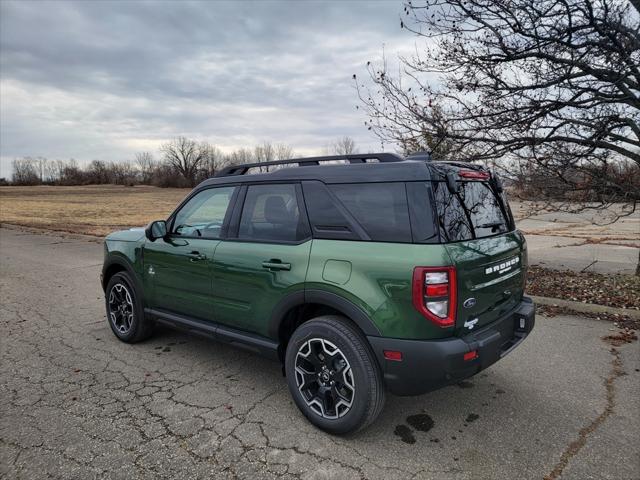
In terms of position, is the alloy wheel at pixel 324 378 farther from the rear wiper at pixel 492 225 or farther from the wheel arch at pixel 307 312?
the rear wiper at pixel 492 225

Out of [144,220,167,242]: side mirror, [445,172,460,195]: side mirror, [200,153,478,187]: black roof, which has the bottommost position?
[144,220,167,242]: side mirror

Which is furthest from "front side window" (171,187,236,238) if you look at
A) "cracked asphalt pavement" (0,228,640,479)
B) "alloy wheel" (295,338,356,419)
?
"alloy wheel" (295,338,356,419)

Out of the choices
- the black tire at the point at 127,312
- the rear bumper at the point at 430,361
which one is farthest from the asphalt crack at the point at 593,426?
the black tire at the point at 127,312

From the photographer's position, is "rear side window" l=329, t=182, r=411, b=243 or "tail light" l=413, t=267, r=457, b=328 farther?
"rear side window" l=329, t=182, r=411, b=243

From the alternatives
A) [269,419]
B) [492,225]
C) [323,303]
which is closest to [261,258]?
[323,303]

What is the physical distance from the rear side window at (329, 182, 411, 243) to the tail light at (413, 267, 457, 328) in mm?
245

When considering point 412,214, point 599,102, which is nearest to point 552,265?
point 599,102

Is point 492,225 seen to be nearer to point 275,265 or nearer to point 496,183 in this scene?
point 496,183

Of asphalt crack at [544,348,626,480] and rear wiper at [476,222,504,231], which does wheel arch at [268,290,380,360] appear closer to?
rear wiper at [476,222,504,231]

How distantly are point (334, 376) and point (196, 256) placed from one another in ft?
5.35

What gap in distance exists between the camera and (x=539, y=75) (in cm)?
562

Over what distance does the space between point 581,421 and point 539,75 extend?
14.9ft

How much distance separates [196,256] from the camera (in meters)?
3.63

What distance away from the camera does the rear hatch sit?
99.7 inches
